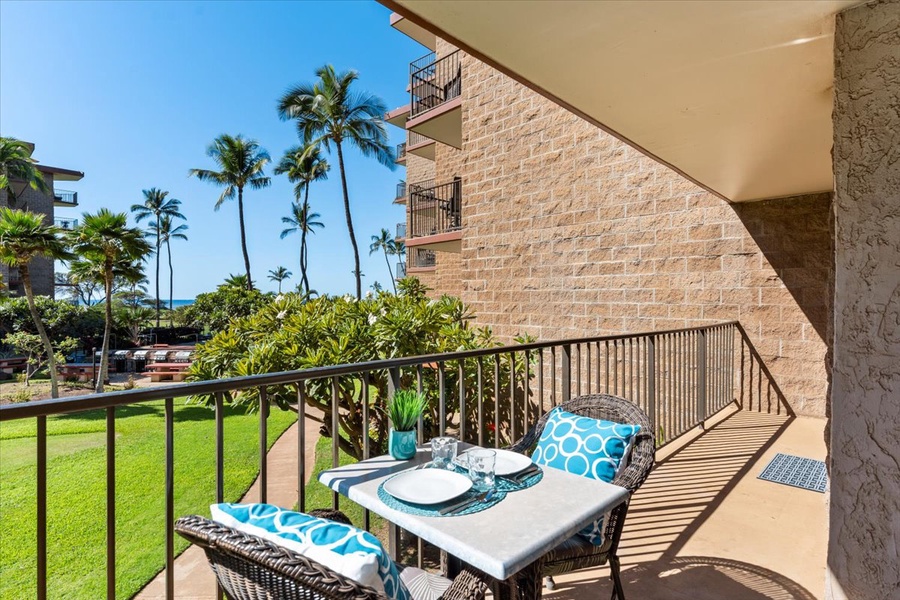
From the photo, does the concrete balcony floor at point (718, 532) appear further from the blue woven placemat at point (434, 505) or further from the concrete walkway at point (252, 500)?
the blue woven placemat at point (434, 505)

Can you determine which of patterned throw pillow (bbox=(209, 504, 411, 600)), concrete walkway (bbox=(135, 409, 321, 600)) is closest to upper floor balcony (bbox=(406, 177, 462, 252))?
concrete walkway (bbox=(135, 409, 321, 600))

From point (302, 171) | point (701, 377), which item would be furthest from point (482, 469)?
point (302, 171)

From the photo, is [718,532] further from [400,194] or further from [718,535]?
[400,194]

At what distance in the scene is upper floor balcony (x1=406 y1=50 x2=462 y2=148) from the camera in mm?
8664

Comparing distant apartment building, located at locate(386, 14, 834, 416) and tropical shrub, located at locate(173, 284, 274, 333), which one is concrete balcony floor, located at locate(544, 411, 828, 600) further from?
tropical shrub, located at locate(173, 284, 274, 333)

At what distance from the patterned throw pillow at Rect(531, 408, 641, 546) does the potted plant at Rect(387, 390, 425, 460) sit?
23.2 inches

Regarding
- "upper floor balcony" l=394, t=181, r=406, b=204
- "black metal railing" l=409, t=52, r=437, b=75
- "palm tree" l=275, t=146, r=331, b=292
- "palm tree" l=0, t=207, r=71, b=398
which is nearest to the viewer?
"black metal railing" l=409, t=52, r=437, b=75

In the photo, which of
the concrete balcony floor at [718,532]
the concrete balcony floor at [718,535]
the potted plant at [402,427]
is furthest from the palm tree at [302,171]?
the potted plant at [402,427]

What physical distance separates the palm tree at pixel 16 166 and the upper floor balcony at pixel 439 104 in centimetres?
2197

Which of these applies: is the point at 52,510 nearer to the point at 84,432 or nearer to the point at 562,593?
the point at 84,432

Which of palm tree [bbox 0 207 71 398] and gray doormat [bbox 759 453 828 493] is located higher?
palm tree [bbox 0 207 71 398]

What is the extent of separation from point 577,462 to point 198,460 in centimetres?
911

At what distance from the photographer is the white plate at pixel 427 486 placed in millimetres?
1384

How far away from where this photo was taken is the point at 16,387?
52.8 ft
